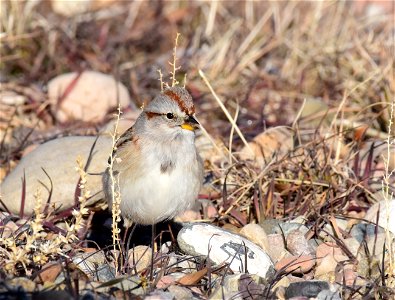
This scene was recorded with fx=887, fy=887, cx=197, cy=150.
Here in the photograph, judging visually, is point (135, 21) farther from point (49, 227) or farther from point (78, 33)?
point (49, 227)

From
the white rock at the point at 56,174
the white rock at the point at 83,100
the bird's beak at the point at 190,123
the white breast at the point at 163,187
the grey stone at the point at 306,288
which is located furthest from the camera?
the white rock at the point at 83,100

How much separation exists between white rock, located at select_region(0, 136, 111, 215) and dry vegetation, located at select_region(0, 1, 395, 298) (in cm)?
19

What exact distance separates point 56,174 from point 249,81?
2.38 meters

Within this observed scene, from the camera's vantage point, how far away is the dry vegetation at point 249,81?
16.6 feet

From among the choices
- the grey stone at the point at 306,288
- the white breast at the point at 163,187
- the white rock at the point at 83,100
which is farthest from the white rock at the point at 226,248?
the white rock at the point at 83,100

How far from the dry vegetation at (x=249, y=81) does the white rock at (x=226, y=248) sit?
1.69 ft

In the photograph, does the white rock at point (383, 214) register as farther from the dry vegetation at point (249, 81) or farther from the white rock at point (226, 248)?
the white rock at point (226, 248)

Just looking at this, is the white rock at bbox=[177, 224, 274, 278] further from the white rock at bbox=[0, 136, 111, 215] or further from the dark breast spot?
the white rock at bbox=[0, 136, 111, 215]

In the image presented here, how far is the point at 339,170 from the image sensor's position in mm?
5160

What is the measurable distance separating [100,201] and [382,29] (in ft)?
11.6

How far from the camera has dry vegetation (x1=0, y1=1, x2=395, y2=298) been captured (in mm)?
5070

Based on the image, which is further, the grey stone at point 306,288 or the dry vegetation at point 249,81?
the dry vegetation at point 249,81

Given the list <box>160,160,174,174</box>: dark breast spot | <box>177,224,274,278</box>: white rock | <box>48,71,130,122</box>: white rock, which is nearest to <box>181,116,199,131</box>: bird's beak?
<box>160,160,174,174</box>: dark breast spot

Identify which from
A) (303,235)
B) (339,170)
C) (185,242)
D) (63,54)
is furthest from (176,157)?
(63,54)
